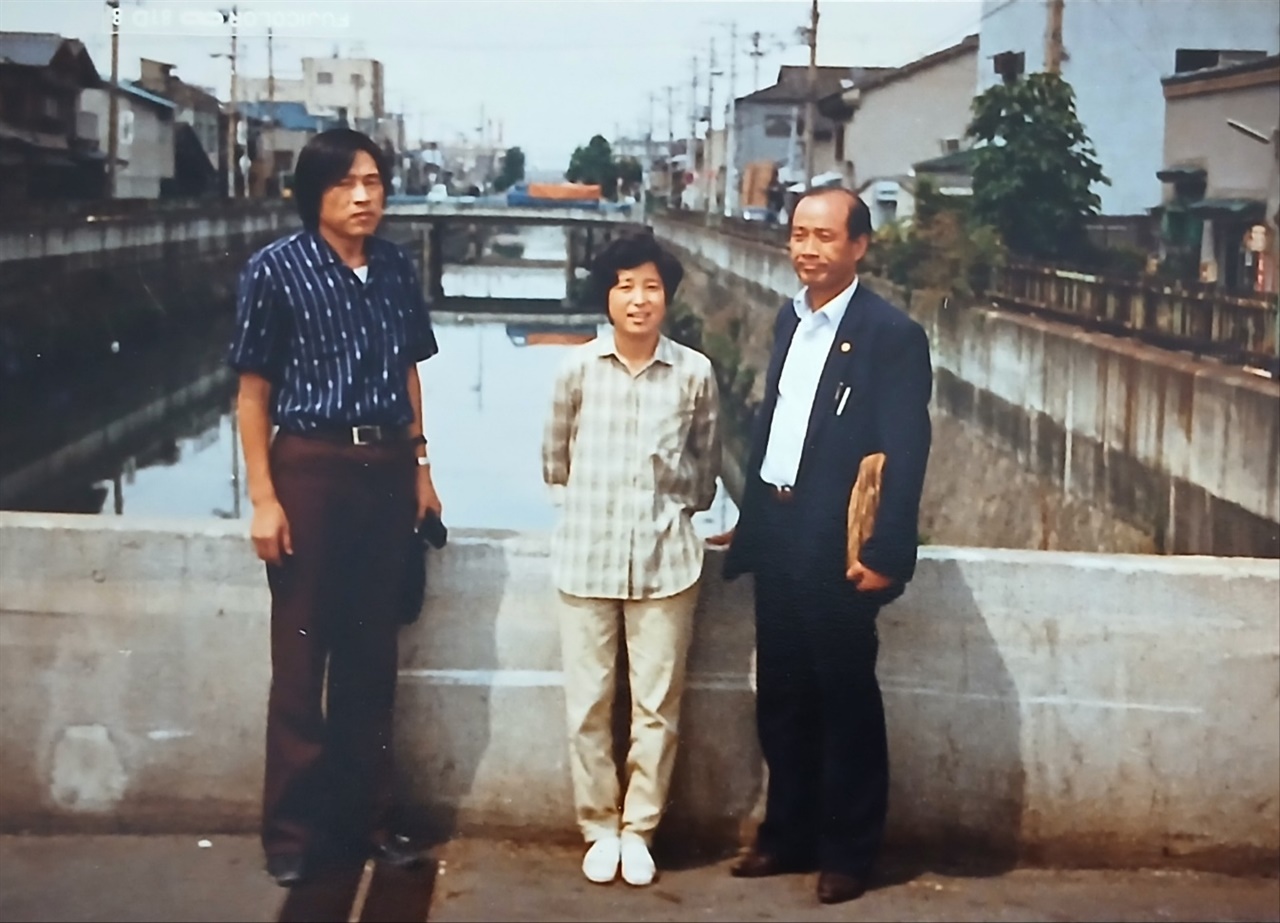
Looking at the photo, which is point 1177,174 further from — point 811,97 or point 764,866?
point 764,866

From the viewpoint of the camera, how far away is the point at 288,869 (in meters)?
2.34

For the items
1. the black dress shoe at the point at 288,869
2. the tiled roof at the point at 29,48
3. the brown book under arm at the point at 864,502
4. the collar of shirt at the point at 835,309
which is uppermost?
the tiled roof at the point at 29,48

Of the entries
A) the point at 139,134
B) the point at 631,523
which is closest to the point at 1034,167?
the point at 631,523

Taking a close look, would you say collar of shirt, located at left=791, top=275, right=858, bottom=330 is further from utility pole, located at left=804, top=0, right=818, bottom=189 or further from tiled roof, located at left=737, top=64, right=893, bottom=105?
tiled roof, located at left=737, top=64, right=893, bottom=105

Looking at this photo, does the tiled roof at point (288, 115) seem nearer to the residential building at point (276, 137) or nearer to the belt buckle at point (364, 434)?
the residential building at point (276, 137)

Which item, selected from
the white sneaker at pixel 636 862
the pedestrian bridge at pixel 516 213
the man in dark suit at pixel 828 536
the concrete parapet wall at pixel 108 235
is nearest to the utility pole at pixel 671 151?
the pedestrian bridge at pixel 516 213

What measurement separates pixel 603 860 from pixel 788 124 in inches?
74.3

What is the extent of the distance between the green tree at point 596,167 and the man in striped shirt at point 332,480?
2.34ft

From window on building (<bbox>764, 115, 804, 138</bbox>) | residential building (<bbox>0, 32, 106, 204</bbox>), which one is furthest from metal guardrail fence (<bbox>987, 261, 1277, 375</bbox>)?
residential building (<bbox>0, 32, 106, 204</bbox>)

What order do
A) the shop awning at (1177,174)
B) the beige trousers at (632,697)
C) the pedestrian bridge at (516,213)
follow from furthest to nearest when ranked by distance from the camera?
1. the shop awning at (1177,174)
2. the pedestrian bridge at (516,213)
3. the beige trousers at (632,697)

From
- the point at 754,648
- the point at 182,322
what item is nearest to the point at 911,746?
the point at 754,648

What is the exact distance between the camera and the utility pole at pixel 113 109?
2740mm

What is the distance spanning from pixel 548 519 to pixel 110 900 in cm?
107

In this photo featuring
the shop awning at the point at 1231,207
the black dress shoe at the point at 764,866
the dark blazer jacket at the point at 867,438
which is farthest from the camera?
the shop awning at the point at 1231,207
